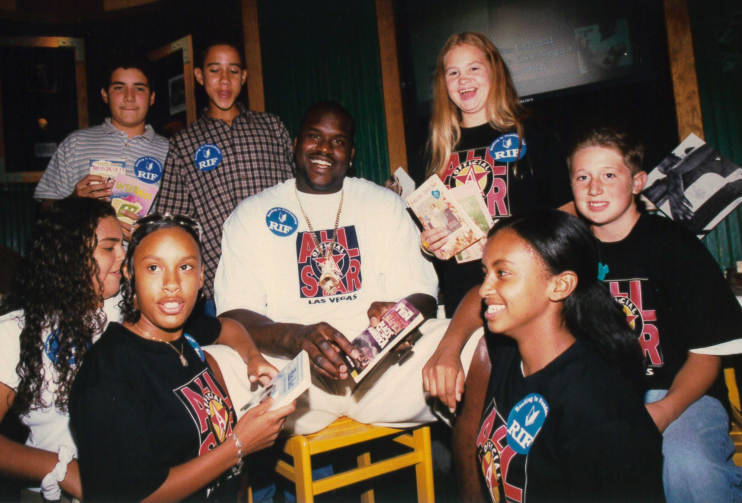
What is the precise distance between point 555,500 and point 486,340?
725mm

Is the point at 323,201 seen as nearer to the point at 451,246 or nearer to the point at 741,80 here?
the point at 451,246

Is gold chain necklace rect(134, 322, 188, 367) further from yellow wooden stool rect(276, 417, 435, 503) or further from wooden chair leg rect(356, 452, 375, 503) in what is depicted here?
wooden chair leg rect(356, 452, 375, 503)

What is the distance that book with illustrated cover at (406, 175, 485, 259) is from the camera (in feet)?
7.37

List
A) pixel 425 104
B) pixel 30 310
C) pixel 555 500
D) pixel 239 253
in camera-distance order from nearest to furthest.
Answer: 1. pixel 555 500
2. pixel 30 310
3. pixel 239 253
4. pixel 425 104

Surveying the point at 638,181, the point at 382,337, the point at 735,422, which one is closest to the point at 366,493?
the point at 382,337

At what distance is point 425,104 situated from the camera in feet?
12.9

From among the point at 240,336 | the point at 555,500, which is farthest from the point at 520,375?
the point at 240,336

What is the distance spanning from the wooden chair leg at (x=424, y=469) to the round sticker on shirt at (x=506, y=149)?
1272 millimetres

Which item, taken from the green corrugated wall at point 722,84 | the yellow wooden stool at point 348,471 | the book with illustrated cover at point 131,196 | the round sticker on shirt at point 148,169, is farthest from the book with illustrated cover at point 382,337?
the green corrugated wall at point 722,84

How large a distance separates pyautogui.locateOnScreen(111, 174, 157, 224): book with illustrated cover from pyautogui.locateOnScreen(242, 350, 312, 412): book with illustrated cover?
164 cm

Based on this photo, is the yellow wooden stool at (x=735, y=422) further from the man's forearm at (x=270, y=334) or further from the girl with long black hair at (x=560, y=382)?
the man's forearm at (x=270, y=334)

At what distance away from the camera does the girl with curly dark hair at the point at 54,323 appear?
155cm

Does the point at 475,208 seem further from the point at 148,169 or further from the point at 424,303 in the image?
the point at 148,169

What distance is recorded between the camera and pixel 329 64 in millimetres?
4223
